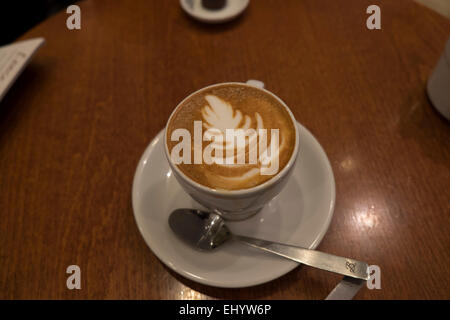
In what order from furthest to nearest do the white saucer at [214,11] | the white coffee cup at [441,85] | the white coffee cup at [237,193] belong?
the white saucer at [214,11]
the white coffee cup at [441,85]
the white coffee cup at [237,193]

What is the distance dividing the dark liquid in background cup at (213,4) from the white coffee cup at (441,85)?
607mm

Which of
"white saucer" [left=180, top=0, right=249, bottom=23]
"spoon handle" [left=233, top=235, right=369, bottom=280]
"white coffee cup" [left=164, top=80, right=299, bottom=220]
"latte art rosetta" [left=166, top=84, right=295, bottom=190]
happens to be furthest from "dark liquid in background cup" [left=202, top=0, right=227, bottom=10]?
"spoon handle" [left=233, top=235, right=369, bottom=280]

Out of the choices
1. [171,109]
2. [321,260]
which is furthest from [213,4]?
[321,260]

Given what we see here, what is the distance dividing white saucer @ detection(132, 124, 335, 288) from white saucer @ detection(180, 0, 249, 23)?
0.44 meters

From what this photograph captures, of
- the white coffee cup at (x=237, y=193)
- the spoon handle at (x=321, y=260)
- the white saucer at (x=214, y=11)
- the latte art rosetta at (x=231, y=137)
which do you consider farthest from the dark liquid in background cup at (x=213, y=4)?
the spoon handle at (x=321, y=260)

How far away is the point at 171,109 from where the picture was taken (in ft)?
2.74

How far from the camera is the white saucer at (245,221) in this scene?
1.93 feet

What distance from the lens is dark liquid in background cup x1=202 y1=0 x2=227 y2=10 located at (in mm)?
1017

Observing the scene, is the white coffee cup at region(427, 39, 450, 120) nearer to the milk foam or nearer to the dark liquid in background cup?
the milk foam

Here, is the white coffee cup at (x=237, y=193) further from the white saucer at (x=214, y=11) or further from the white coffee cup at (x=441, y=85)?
the white saucer at (x=214, y=11)

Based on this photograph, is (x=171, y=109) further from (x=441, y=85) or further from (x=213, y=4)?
(x=441, y=85)

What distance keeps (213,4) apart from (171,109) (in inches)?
15.7
